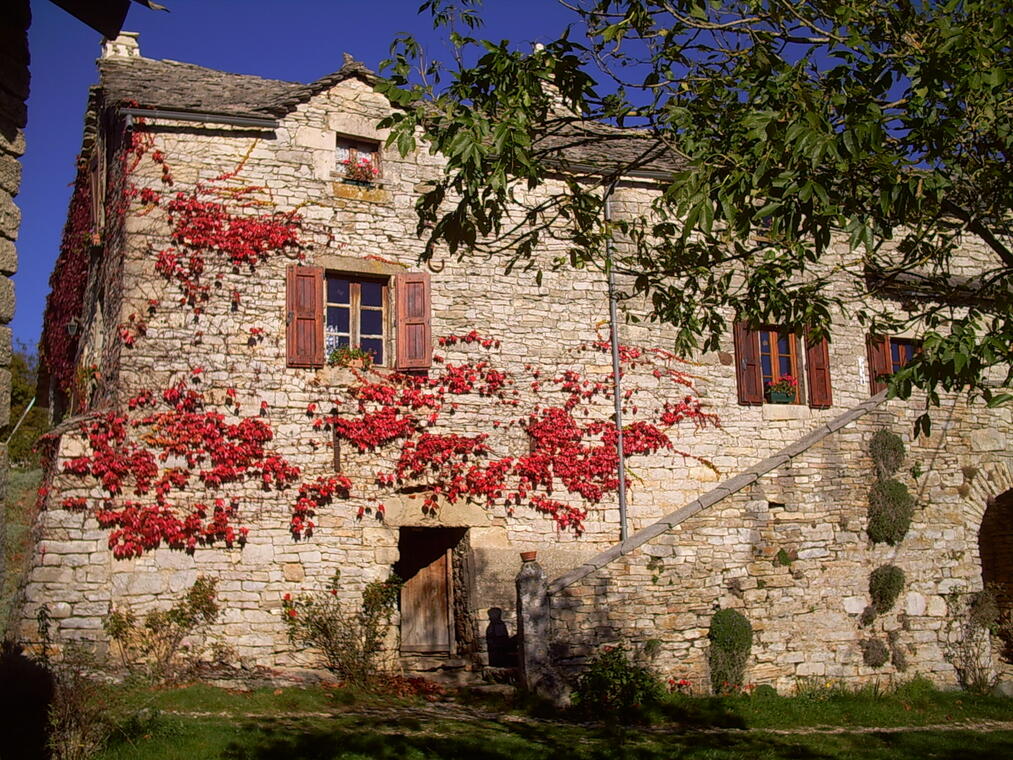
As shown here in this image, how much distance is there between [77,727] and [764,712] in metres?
6.60

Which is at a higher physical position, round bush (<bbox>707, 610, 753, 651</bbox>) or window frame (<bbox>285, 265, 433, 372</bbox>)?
window frame (<bbox>285, 265, 433, 372</bbox>)

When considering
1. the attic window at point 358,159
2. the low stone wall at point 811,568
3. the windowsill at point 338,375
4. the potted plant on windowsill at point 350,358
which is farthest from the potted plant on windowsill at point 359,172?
the low stone wall at point 811,568

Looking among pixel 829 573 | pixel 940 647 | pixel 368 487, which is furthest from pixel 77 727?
pixel 940 647

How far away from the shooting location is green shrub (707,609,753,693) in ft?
34.5

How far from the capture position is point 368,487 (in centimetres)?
1204

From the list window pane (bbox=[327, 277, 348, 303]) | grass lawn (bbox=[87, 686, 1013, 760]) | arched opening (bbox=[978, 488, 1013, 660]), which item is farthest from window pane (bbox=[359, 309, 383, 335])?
arched opening (bbox=[978, 488, 1013, 660])

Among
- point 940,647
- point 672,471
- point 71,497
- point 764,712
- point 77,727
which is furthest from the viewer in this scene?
point 672,471

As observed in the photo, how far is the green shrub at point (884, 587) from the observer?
11.4 meters

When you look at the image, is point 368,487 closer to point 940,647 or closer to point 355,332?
point 355,332

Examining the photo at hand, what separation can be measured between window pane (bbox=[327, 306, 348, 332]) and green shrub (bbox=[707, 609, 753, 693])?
596 centimetres

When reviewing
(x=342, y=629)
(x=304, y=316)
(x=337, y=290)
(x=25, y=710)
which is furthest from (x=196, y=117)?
(x=25, y=710)

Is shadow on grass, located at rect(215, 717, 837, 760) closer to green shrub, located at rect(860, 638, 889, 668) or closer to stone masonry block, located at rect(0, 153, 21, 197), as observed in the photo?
green shrub, located at rect(860, 638, 889, 668)

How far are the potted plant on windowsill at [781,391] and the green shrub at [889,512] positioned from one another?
2.94 metres

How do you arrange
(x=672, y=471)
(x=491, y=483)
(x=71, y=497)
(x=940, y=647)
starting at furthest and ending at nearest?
(x=672, y=471), (x=491, y=483), (x=940, y=647), (x=71, y=497)
